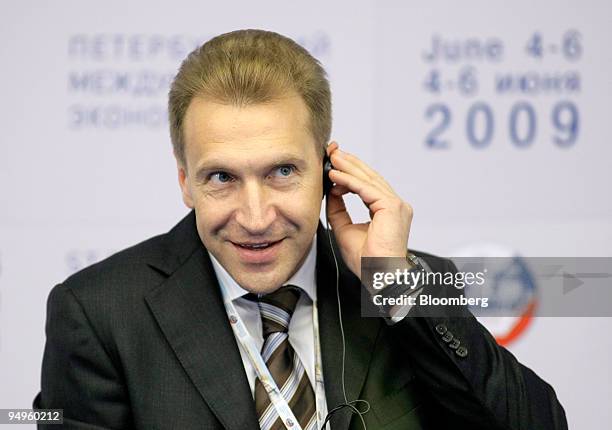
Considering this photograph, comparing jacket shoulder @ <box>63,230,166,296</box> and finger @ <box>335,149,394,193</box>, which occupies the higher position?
finger @ <box>335,149,394,193</box>

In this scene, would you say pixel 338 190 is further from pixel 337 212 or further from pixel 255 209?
pixel 255 209

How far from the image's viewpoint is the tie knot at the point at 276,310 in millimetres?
1931

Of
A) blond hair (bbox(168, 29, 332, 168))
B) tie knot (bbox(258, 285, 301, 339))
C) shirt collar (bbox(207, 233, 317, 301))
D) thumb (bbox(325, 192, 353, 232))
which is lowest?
tie knot (bbox(258, 285, 301, 339))

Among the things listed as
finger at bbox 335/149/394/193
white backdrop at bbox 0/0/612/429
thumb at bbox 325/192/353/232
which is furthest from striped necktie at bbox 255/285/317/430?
white backdrop at bbox 0/0/612/429

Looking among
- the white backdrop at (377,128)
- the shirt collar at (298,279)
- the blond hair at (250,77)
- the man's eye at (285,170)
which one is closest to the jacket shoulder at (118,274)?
the shirt collar at (298,279)

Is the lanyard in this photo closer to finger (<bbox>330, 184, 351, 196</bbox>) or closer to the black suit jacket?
the black suit jacket

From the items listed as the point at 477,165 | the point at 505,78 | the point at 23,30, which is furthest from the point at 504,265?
the point at 23,30

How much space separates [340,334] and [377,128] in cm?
118

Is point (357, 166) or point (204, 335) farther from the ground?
point (357, 166)

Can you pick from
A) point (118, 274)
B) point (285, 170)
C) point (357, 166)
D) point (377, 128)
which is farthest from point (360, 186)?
point (377, 128)

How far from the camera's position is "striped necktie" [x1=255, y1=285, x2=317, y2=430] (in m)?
1.83

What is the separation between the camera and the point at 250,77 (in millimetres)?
1804

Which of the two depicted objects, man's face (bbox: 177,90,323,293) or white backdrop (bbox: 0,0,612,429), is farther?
white backdrop (bbox: 0,0,612,429)

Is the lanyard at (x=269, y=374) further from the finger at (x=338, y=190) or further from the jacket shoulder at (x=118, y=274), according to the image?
the finger at (x=338, y=190)
